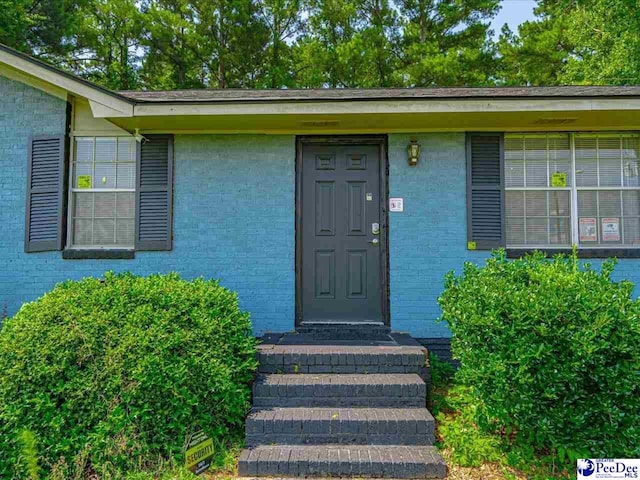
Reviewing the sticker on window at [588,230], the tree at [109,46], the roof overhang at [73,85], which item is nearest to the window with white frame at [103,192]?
the roof overhang at [73,85]

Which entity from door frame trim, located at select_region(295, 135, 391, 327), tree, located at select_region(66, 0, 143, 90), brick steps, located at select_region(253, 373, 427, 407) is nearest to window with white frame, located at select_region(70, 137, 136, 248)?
door frame trim, located at select_region(295, 135, 391, 327)

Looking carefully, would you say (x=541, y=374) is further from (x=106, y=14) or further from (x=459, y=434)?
(x=106, y=14)

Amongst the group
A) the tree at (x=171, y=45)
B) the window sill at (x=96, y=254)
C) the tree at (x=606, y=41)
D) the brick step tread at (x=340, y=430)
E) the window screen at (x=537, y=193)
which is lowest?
the brick step tread at (x=340, y=430)

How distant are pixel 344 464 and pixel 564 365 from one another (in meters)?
1.55

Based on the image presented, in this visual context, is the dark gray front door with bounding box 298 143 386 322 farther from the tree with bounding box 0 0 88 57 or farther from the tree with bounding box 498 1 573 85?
the tree with bounding box 0 0 88 57

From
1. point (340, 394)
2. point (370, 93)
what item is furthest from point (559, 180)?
point (340, 394)

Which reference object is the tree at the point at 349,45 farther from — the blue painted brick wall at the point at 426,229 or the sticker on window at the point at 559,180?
the sticker on window at the point at 559,180

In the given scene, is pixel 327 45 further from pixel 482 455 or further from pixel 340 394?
pixel 482 455

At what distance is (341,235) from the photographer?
4609mm

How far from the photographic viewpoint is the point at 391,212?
4.53m

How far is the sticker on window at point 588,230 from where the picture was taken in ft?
14.9

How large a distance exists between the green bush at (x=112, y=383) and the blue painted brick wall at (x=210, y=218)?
4.41 feet

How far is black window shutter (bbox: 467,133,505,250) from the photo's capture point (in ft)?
14.7

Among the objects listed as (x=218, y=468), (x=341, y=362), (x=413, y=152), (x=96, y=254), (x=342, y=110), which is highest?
(x=342, y=110)
